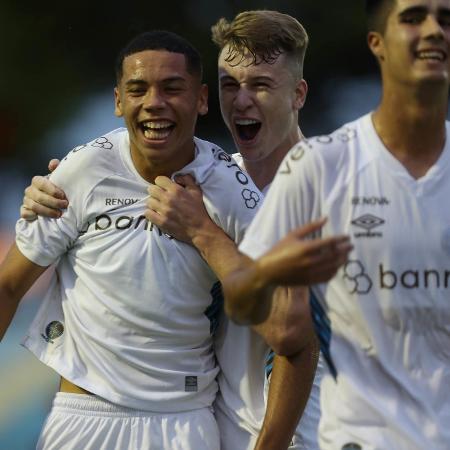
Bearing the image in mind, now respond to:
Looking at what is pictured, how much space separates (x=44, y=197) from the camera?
5.06 meters

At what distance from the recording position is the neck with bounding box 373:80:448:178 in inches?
157

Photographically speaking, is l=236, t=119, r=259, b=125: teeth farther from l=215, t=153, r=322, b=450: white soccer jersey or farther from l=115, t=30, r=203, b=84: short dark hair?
l=215, t=153, r=322, b=450: white soccer jersey

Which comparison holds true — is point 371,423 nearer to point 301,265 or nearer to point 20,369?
point 301,265

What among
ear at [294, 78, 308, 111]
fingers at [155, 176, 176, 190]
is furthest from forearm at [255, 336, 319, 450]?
ear at [294, 78, 308, 111]

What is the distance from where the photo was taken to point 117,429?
5.01 meters

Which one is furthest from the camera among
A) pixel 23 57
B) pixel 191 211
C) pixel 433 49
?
pixel 23 57

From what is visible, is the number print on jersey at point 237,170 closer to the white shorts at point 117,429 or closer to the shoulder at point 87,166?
the shoulder at point 87,166

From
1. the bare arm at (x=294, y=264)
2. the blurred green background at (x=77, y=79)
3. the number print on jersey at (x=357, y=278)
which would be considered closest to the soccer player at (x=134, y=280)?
the number print on jersey at (x=357, y=278)

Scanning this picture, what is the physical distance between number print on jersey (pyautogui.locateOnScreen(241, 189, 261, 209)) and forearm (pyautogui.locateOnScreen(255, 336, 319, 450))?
553 mm

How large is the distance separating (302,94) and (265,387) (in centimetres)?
166

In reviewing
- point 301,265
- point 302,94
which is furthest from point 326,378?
point 302,94

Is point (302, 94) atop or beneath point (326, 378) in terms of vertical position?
atop

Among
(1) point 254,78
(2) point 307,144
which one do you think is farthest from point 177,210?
(1) point 254,78

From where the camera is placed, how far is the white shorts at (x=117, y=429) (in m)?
5.01
